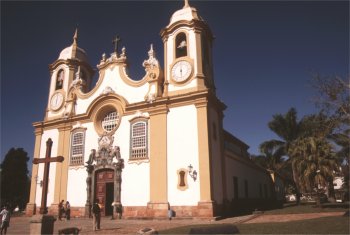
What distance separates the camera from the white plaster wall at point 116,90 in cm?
2178

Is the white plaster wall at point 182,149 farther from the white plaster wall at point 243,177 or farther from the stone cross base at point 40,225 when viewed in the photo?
the stone cross base at point 40,225

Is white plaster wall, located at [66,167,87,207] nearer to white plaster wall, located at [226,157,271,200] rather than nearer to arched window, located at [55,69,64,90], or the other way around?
arched window, located at [55,69,64,90]

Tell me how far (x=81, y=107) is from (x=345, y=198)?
26.7m

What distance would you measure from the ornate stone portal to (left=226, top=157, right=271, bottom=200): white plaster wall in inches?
287

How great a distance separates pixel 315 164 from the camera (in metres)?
20.2

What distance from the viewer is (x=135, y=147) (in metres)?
20.5

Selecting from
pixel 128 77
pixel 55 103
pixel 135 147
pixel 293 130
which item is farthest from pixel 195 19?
pixel 293 130

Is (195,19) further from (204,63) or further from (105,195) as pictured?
(105,195)

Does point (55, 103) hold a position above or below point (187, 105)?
above

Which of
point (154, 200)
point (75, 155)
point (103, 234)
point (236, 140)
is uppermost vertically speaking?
point (236, 140)

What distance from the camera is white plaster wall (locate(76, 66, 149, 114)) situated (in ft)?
71.5

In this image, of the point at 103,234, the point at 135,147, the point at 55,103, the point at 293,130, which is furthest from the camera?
the point at 293,130

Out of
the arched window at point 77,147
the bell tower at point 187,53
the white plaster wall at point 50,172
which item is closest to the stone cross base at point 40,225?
the arched window at point 77,147

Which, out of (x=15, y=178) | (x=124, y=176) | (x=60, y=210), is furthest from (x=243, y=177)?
(x=15, y=178)
